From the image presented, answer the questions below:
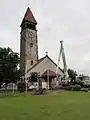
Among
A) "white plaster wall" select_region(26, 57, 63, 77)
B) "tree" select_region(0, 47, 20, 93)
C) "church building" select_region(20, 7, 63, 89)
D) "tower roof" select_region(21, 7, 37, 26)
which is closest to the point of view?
"tree" select_region(0, 47, 20, 93)

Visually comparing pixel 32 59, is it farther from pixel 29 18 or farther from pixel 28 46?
pixel 29 18

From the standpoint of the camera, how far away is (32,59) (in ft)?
218

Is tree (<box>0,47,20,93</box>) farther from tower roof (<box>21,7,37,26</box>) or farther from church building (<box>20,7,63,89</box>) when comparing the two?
tower roof (<box>21,7,37,26</box>)

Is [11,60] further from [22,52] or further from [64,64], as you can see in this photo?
[64,64]

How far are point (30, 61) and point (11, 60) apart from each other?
41.8 ft

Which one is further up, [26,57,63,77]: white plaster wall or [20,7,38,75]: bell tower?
[20,7,38,75]: bell tower

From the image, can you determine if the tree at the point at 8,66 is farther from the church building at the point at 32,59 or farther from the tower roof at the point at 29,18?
the tower roof at the point at 29,18

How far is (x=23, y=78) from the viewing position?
65125 mm

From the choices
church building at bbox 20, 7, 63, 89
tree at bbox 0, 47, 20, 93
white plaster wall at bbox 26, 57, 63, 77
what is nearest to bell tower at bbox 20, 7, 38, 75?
church building at bbox 20, 7, 63, 89

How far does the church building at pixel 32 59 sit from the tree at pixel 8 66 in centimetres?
1125

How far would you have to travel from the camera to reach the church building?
216 ft

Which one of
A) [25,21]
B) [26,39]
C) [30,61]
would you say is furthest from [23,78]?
[25,21]

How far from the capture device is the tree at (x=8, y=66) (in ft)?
167

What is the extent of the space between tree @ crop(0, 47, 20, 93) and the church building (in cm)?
1125
